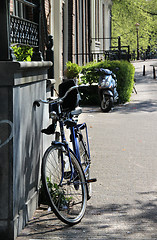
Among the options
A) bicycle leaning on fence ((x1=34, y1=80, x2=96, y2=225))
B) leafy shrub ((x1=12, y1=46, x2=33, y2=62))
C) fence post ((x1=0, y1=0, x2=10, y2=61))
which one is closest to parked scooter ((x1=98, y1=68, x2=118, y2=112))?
bicycle leaning on fence ((x1=34, y1=80, x2=96, y2=225))

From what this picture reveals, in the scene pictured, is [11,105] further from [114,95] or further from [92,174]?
[114,95]

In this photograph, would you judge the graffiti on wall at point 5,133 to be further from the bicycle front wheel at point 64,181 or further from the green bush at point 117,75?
the green bush at point 117,75

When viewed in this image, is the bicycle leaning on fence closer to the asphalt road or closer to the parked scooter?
the asphalt road

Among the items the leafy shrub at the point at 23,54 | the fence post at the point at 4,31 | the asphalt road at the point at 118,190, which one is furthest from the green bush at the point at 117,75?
the fence post at the point at 4,31

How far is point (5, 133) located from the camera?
4.39 m

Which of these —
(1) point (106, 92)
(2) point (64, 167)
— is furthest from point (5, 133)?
(1) point (106, 92)

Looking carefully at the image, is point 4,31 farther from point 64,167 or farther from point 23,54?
point 64,167

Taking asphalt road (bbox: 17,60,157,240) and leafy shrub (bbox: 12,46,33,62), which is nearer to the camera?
asphalt road (bbox: 17,60,157,240)

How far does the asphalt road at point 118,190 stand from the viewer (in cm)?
477

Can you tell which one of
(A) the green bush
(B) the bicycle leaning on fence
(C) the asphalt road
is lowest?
(C) the asphalt road

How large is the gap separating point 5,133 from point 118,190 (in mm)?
2428

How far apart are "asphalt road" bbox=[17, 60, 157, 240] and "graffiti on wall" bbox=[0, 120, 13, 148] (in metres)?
0.94

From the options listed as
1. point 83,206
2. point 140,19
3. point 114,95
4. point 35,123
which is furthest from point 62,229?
point 140,19

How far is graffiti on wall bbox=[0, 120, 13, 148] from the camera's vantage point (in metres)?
4.37
